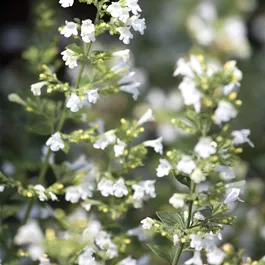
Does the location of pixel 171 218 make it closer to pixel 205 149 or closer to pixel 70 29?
pixel 205 149

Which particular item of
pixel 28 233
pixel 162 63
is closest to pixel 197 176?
pixel 28 233

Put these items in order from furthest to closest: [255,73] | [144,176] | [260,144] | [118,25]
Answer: [255,73] < [260,144] < [144,176] < [118,25]

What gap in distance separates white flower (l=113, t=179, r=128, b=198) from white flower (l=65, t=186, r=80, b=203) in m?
0.12

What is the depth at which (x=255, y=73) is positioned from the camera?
4.34 metres

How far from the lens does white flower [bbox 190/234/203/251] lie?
1.58m

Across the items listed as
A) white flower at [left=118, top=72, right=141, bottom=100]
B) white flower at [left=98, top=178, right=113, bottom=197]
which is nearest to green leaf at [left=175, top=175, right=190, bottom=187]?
white flower at [left=98, top=178, right=113, bottom=197]

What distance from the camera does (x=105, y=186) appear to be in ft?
6.17

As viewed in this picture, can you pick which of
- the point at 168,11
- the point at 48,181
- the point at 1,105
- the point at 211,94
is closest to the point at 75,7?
the point at 168,11

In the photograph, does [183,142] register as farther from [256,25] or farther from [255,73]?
[256,25]

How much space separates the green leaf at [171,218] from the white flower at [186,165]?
7.3 inches

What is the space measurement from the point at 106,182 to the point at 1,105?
61.7 inches

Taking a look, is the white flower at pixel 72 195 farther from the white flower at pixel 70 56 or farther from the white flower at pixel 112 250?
the white flower at pixel 70 56

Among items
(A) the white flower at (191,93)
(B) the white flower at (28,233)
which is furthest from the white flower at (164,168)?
(B) the white flower at (28,233)

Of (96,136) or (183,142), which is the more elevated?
(96,136)
